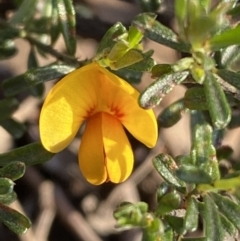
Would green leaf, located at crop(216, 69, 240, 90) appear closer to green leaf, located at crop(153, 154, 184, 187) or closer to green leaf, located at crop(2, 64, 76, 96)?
green leaf, located at crop(153, 154, 184, 187)

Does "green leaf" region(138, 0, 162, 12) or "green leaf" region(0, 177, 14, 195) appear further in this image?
"green leaf" region(138, 0, 162, 12)

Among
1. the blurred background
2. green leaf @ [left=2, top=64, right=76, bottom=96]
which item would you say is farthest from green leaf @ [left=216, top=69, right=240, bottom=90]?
the blurred background

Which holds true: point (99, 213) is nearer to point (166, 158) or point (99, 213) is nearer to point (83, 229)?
point (83, 229)

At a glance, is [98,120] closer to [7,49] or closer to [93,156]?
[93,156]

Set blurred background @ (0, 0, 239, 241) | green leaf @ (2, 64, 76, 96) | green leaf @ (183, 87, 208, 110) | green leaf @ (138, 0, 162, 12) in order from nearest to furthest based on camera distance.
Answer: green leaf @ (183, 87, 208, 110) → green leaf @ (2, 64, 76, 96) → green leaf @ (138, 0, 162, 12) → blurred background @ (0, 0, 239, 241)

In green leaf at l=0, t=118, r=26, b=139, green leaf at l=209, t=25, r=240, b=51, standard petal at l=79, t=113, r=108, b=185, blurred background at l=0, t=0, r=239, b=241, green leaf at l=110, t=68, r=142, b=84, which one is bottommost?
blurred background at l=0, t=0, r=239, b=241

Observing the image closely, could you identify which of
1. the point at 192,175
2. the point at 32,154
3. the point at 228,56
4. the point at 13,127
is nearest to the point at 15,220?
the point at 32,154

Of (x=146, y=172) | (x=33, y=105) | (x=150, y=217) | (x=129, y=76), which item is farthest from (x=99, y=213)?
(x=150, y=217)
